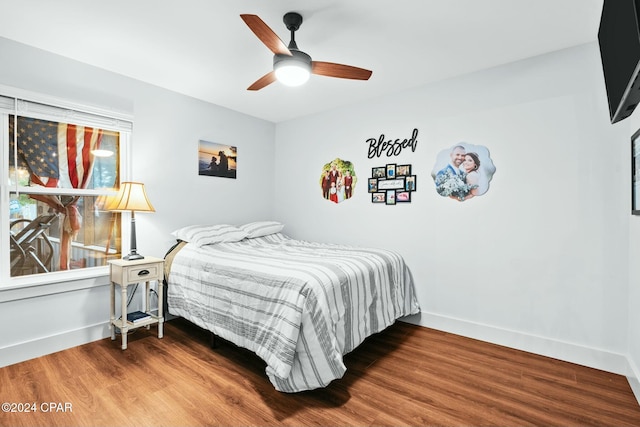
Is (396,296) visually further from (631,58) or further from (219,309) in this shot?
(631,58)

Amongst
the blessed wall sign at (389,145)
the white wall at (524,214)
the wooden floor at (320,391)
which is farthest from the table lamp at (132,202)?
the blessed wall sign at (389,145)

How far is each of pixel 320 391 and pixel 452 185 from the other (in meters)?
2.15

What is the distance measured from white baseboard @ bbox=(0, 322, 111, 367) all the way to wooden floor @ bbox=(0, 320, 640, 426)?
0.07 m

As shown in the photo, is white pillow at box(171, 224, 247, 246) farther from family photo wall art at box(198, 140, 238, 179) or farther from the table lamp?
family photo wall art at box(198, 140, 238, 179)

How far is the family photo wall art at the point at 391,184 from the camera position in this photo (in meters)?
3.33

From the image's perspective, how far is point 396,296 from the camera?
2945mm

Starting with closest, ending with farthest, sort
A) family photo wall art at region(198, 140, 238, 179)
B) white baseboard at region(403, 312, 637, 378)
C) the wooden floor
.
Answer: the wooden floor < white baseboard at region(403, 312, 637, 378) < family photo wall art at region(198, 140, 238, 179)

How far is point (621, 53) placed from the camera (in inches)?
51.2

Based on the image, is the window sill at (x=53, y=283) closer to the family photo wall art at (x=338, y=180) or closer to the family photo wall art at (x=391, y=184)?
the family photo wall art at (x=338, y=180)

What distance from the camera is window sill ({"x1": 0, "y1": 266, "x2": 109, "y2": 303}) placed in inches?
94.5

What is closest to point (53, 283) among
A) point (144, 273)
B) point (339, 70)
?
point (144, 273)

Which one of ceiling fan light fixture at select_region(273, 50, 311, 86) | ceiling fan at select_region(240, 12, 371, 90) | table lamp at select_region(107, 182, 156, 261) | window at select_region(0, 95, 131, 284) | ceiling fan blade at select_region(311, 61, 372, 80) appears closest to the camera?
ceiling fan at select_region(240, 12, 371, 90)

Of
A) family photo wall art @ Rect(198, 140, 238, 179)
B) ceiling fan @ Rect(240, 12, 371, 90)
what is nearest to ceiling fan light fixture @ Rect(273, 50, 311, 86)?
ceiling fan @ Rect(240, 12, 371, 90)

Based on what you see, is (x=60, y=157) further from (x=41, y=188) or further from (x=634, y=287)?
(x=634, y=287)
